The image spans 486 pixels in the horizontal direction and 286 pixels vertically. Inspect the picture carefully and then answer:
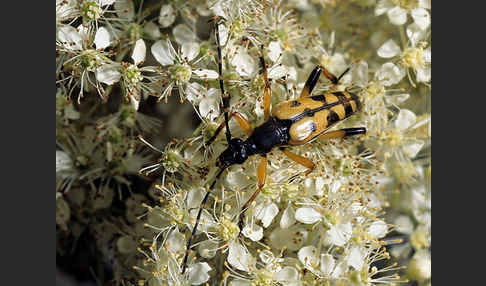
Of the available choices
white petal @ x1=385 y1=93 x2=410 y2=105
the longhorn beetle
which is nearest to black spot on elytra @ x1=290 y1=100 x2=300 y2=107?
the longhorn beetle

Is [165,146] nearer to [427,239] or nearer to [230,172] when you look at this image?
[230,172]

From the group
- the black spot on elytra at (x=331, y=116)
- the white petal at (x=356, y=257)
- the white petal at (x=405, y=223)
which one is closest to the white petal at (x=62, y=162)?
the black spot on elytra at (x=331, y=116)

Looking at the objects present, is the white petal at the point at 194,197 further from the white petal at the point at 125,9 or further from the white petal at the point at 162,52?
the white petal at the point at 125,9

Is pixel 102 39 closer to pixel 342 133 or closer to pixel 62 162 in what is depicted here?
pixel 62 162

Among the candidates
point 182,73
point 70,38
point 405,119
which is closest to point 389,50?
point 405,119

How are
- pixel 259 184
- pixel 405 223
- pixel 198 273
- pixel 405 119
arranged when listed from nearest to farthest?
pixel 198 273, pixel 259 184, pixel 405 119, pixel 405 223

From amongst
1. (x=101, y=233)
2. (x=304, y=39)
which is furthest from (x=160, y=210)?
(x=304, y=39)
